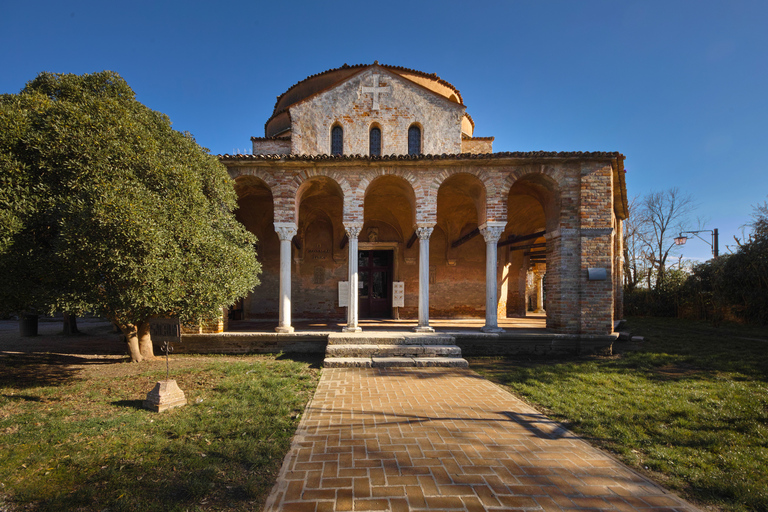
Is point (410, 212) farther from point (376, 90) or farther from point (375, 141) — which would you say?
point (376, 90)

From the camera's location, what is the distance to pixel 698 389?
236 inches

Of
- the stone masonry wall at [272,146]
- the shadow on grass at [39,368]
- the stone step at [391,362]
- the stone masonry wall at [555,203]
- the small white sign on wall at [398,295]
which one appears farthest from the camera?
the stone masonry wall at [272,146]

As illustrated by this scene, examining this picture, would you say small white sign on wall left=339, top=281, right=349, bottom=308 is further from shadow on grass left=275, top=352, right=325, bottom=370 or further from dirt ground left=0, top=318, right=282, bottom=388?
dirt ground left=0, top=318, right=282, bottom=388

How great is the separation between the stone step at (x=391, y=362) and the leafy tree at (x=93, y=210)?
3.14 meters

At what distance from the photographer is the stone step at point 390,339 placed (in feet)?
28.3

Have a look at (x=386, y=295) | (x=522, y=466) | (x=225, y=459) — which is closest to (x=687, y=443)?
(x=522, y=466)

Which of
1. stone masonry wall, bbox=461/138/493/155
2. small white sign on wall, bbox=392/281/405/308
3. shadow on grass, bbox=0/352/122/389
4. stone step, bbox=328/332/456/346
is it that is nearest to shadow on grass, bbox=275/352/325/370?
stone step, bbox=328/332/456/346

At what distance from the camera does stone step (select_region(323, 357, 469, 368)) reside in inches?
299

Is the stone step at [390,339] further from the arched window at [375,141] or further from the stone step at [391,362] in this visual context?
the arched window at [375,141]

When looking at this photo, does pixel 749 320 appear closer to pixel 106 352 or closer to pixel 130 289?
pixel 130 289

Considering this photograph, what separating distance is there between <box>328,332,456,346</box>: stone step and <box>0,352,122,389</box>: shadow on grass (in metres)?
5.63

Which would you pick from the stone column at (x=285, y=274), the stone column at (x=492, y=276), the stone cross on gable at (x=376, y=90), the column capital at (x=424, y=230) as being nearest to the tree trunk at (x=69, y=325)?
the stone column at (x=285, y=274)

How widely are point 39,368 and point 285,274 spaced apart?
19.2 ft

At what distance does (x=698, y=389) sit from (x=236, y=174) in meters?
11.9
